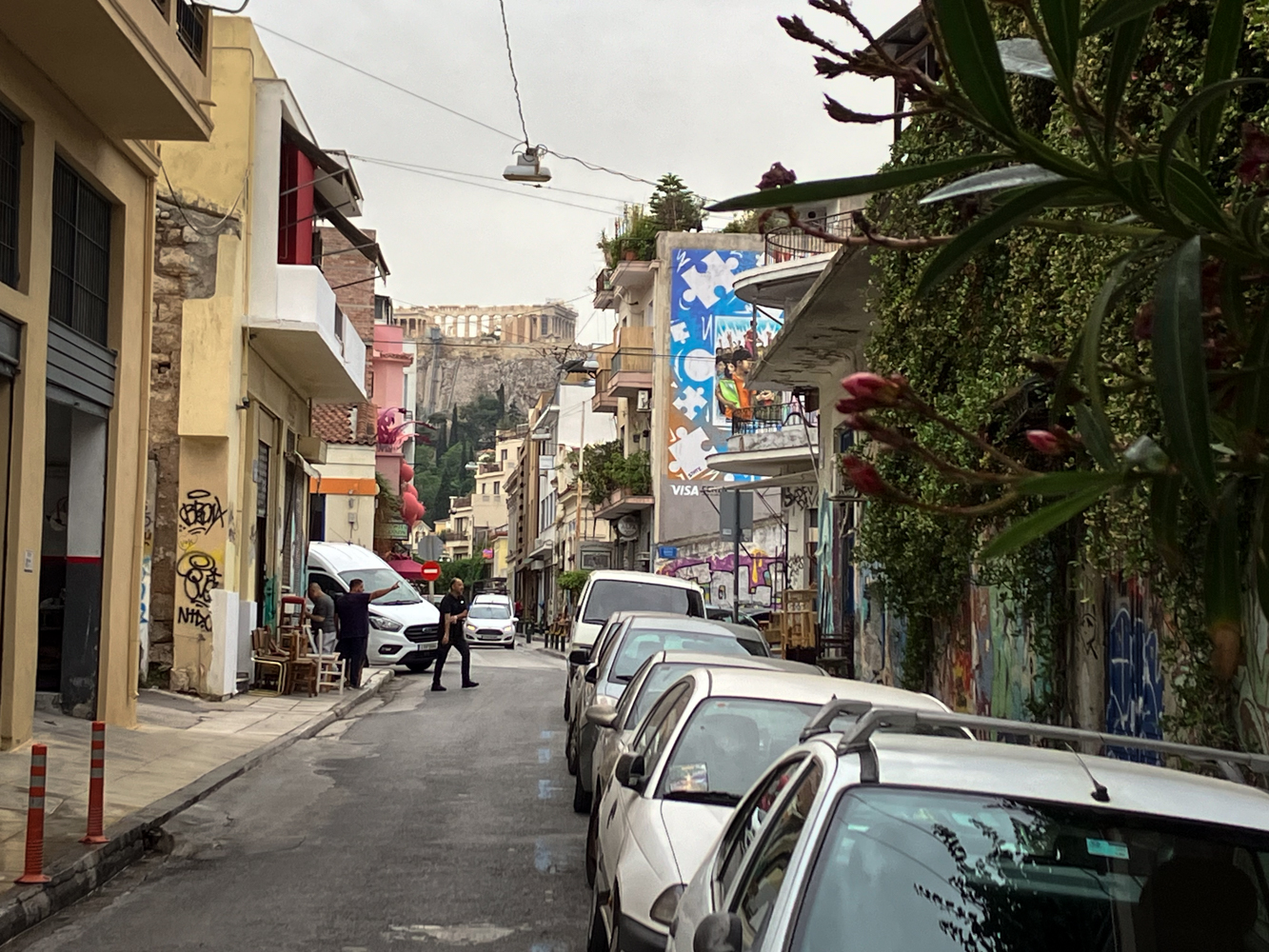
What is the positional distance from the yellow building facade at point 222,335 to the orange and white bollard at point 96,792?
36.8 feet

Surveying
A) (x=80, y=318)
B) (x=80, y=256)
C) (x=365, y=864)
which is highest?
(x=80, y=256)

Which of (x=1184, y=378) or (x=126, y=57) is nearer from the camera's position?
(x=1184, y=378)

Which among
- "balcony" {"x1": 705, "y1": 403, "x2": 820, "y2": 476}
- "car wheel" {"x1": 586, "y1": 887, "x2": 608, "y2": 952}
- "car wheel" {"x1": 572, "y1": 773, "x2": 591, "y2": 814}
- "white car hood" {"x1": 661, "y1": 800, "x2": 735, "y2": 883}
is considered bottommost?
"car wheel" {"x1": 572, "y1": 773, "x2": 591, "y2": 814}

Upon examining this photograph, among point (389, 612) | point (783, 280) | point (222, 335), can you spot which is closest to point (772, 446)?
point (389, 612)

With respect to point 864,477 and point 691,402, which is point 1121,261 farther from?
point 691,402

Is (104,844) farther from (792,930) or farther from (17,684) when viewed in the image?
(792,930)

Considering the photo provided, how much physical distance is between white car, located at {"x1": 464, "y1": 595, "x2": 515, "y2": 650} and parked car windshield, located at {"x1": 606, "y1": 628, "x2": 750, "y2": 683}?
3574 centimetres

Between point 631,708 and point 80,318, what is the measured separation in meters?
8.37

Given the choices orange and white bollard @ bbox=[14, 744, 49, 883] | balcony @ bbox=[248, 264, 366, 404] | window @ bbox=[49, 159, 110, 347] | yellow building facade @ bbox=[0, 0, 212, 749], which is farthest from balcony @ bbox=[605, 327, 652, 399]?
orange and white bollard @ bbox=[14, 744, 49, 883]

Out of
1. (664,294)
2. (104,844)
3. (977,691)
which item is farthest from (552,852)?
(664,294)

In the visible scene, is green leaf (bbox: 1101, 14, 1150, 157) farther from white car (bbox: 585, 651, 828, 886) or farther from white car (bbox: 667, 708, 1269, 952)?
white car (bbox: 585, 651, 828, 886)

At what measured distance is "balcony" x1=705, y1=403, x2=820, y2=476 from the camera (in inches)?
1293

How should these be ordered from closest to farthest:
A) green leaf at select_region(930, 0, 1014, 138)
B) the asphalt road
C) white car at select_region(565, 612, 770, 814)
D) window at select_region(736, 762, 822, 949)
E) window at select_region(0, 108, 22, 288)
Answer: green leaf at select_region(930, 0, 1014, 138) < window at select_region(736, 762, 822, 949) < the asphalt road < window at select_region(0, 108, 22, 288) < white car at select_region(565, 612, 770, 814)

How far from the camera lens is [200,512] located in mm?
21047
